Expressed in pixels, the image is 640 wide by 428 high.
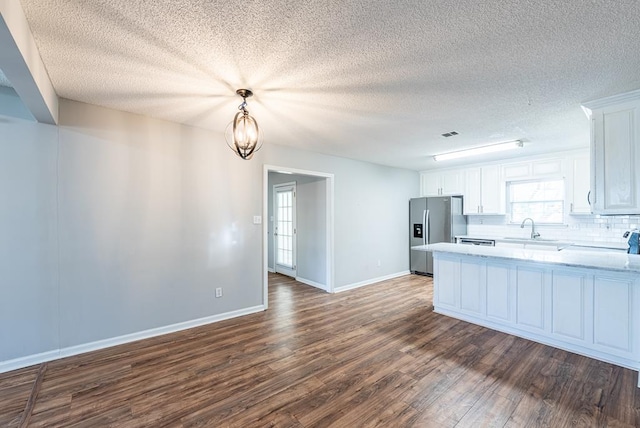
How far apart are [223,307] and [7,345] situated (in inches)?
76.7

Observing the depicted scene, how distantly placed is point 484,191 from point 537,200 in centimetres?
88

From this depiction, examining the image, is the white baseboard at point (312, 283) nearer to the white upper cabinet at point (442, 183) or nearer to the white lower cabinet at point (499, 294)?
the white lower cabinet at point (499, 294)

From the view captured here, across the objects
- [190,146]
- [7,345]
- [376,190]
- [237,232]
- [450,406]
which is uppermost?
[190,146]

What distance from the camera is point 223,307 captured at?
3699mm

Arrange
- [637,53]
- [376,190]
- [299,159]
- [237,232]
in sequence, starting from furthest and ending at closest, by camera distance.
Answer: [376,190] → [299,159] → [237,232] → [637,53]

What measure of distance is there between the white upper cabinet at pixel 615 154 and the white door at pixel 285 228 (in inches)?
179

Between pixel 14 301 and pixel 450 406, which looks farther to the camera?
pixel 14 301

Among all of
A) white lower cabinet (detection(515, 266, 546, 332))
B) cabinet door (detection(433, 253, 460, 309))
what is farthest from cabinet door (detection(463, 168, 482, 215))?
white lower cabinet (detection(515, 266, 546, 332))

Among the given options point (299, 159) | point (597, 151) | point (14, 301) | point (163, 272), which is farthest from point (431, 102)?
point (14, 301)

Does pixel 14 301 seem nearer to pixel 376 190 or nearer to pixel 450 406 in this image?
pixel 450 406

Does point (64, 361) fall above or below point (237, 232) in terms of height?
below

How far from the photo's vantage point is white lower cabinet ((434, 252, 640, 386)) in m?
2.58

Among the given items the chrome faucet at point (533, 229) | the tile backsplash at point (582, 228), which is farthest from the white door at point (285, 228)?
the chrome faucet at point (533, 229)

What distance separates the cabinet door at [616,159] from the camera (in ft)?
8.36
